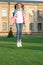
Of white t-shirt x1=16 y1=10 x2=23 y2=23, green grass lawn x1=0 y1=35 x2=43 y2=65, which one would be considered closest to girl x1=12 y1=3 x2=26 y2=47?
white t-shirt x1=16 y1=10 x2=23 y2=23

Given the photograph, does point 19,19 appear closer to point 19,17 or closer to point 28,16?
point 19,17

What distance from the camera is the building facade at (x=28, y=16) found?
5675 cm

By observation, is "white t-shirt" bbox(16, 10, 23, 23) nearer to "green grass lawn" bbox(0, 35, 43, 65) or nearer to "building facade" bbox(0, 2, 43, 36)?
"green grass lawn" bbox(0, 35, 43, 65)

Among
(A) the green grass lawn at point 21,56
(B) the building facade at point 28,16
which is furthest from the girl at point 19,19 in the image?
(B) the building facade at point 28,16

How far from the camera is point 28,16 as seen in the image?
190ft

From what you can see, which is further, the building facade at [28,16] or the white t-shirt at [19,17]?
the building facade at [28,16]

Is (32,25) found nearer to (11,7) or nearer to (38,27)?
(38,27)

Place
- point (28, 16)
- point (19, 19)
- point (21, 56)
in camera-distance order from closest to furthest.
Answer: point (21, 56), point (19, 19), point (28, 16)

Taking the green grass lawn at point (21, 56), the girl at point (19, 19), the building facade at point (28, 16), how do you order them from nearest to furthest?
1. the green grass lawn at point (21, 56)
2. the girl at point (19, 19)
3. the building facade at point (28, 16)

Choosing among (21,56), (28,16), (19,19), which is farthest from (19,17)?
(28,16)

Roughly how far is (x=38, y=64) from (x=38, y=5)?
51.6 metres

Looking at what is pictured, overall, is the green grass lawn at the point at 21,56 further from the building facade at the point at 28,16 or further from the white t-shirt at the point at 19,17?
the building facade at the point at 28,16

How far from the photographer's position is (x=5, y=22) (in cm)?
5738

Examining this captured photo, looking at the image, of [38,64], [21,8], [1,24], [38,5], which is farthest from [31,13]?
[38,64]
